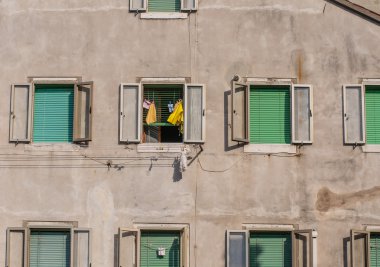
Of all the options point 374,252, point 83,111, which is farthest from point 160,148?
point 374,252

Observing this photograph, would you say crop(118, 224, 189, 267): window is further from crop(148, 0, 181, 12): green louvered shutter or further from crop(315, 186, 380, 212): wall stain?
crop(148, 0, 181, 12): green louvered shutter

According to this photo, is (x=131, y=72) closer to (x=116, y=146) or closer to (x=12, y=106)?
(x=116, y=146)

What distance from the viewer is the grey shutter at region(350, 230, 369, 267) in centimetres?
1477

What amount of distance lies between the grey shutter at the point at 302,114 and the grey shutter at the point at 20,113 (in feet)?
19.0

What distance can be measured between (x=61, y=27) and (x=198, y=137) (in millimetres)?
3950

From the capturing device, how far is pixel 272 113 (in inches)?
613

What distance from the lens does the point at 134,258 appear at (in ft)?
49.1

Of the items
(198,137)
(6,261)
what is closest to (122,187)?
(198,137)

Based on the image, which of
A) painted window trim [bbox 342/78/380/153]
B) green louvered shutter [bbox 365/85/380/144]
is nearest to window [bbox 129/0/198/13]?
painted window trim [bbox 342/78/380/153]

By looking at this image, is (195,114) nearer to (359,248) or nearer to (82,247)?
(82,247)

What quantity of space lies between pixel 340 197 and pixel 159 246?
3.98m

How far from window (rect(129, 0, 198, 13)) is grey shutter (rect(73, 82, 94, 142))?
1987mm

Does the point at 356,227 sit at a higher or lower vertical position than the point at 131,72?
lower

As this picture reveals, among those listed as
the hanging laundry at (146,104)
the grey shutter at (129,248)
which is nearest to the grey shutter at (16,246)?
the grey shutter at (129,248)
